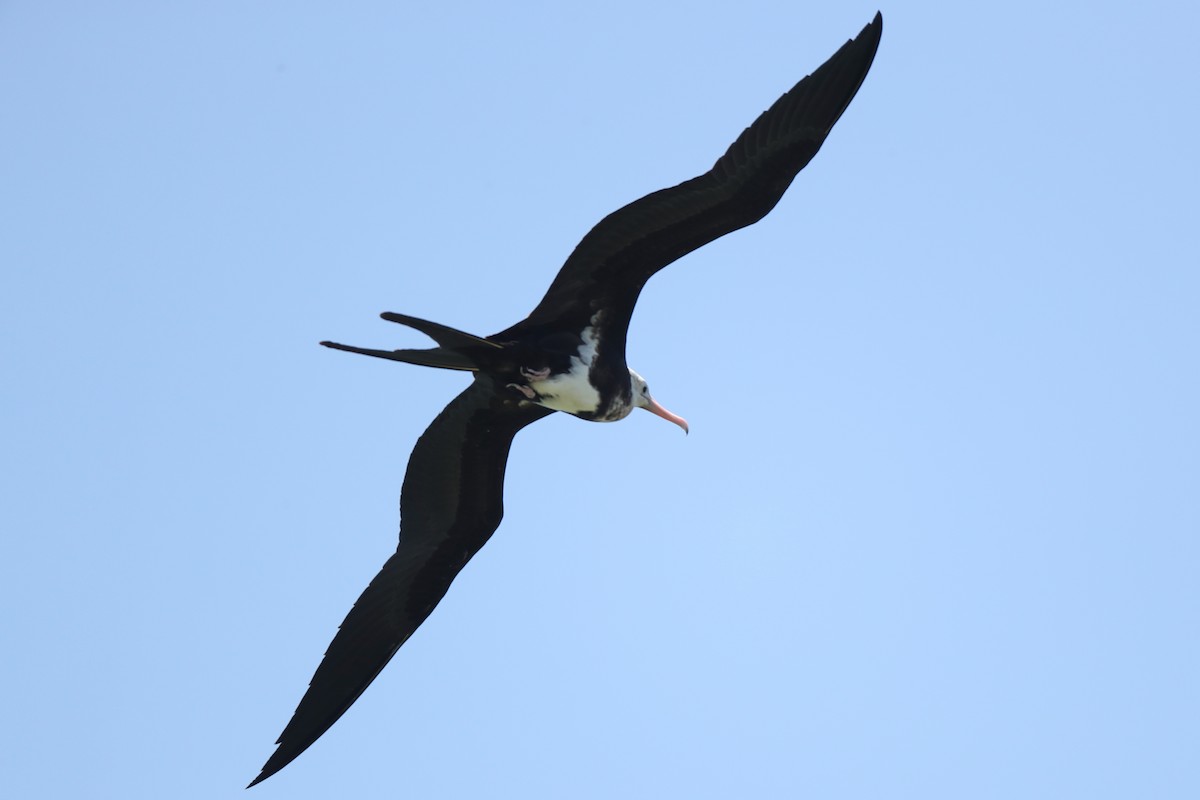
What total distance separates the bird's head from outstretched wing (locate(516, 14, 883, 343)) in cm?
48

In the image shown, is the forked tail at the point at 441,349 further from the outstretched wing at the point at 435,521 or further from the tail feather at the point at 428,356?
the outstretched wing at the point at 435,521

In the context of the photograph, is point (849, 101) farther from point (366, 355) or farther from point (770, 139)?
point (366, 355)

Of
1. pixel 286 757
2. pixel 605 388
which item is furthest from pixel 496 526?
pixel 286 757

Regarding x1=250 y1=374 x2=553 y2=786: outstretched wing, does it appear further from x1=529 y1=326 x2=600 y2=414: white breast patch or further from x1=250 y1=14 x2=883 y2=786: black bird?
x1=529 y1=326 x2=600 y2=414: white breast patch

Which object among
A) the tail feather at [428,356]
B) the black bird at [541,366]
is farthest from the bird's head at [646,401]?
the tail feather at [428,356]

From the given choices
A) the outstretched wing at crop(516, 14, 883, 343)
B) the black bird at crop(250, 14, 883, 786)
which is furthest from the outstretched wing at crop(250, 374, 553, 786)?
the outstretched wing at crop(516, 14, 883, 343)

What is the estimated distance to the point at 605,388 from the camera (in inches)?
313

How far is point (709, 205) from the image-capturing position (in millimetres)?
7430

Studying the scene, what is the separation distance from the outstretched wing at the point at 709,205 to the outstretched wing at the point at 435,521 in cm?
68

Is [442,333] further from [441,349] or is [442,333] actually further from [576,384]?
[576,384]

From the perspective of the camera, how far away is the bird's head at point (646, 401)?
836 centimetres

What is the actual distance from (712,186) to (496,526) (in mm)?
2215

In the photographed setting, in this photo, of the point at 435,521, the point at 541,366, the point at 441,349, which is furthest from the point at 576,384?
the point at 435,521

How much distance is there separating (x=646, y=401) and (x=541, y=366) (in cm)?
97
